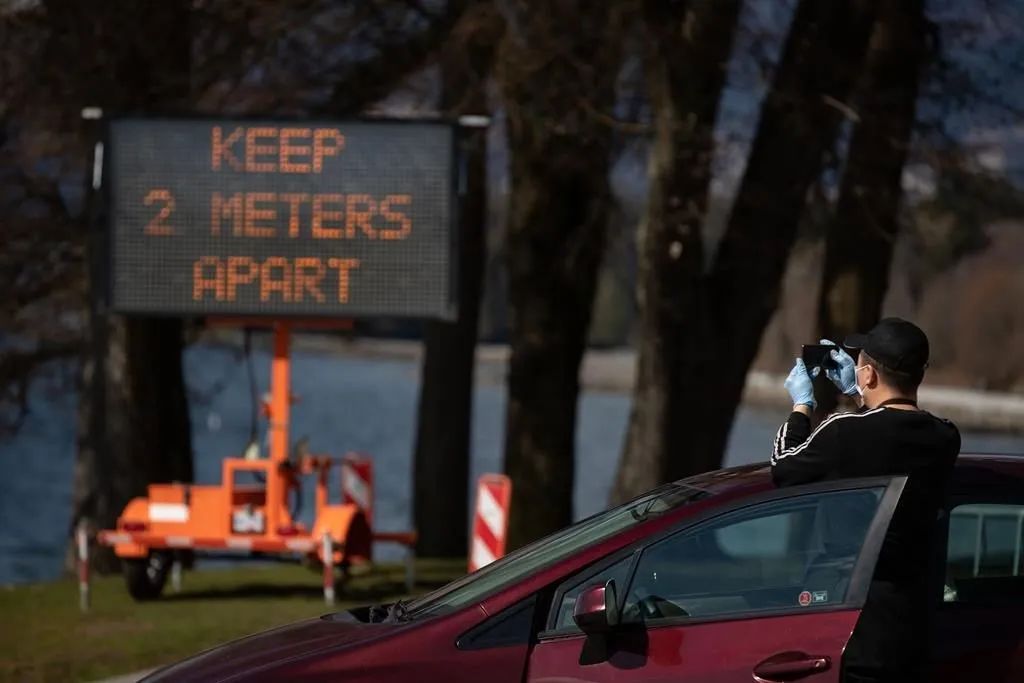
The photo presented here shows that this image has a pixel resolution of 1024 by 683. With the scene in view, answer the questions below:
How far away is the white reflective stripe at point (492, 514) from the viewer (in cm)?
1257

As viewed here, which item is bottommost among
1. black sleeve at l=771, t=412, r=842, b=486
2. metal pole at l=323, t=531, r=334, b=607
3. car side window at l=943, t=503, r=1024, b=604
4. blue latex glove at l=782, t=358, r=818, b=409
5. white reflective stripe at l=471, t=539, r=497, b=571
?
metal pole at l=323, t=531, r=334, b=607

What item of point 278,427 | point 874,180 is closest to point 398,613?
point 278,427

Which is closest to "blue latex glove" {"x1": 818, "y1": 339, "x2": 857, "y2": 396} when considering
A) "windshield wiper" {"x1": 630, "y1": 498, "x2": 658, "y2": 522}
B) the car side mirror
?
"windshield wiper" {"x1": 630, "y1": 498, "x2": 658, "y2": 522}

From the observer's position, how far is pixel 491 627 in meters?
5.35

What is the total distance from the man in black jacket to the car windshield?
0.34 m

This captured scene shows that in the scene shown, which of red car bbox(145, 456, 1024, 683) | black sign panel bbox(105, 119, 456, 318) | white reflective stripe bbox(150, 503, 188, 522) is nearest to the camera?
red car bbox(145, 456, 1024, 683)

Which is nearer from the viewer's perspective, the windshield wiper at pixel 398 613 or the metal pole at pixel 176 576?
the windshield wiper at pixel 398 613

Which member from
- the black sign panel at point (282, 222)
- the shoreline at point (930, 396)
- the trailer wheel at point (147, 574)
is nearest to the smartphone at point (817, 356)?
the black sign panel at point (282, 222)

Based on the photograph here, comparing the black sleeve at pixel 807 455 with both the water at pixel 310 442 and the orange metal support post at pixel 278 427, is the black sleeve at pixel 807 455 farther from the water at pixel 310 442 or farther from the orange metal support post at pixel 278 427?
the orange metal support post at pixel 278 427

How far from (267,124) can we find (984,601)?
27.6 feet

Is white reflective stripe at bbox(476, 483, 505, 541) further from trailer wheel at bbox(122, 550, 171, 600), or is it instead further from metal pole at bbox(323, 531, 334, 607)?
trailer wheel at bbox(122, 550, 171, 600)

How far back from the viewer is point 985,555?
5.85 m

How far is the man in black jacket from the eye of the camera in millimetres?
5113

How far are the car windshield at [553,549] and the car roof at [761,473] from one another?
0.05 metres
